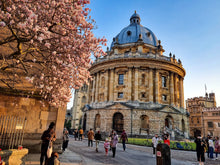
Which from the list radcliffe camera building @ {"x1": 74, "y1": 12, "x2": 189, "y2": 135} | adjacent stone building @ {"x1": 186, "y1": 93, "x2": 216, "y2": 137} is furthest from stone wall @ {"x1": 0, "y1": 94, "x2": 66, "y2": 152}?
adjacent stone building @ {"x1": 186, "y1": 93, "x2": 216, "y2": 137}

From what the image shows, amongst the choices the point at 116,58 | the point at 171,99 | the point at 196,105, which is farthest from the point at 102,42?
the point at 196,105

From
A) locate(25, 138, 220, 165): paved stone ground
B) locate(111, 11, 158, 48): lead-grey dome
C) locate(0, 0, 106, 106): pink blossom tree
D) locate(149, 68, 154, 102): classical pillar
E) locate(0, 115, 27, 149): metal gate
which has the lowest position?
locate(25, 138, 220, 165): paved stone ground

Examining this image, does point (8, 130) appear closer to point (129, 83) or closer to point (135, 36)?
point (129, 83)

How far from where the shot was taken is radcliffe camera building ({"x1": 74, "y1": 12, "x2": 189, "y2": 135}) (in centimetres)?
2961

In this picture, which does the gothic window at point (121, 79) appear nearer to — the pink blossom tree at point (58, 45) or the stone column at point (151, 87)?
the stone column at point (151, 87)

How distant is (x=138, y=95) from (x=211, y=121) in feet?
135

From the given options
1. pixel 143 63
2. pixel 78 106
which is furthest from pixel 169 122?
pixel 78 106

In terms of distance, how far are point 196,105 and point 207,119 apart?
7.73m

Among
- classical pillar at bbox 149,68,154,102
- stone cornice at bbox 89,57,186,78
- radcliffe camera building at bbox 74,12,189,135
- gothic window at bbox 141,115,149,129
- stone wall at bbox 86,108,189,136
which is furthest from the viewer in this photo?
stone cornice at bbox 89,57,186,78

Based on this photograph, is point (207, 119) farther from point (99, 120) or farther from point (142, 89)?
point (99, 120)

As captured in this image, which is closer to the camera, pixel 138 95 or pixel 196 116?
pixel 138 95

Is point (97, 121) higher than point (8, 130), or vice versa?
point (97, 121)

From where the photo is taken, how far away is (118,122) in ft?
101

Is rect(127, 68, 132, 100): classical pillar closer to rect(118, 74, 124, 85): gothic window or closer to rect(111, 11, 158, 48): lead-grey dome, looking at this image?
rect(118, 74, 124, 85): gothic window
